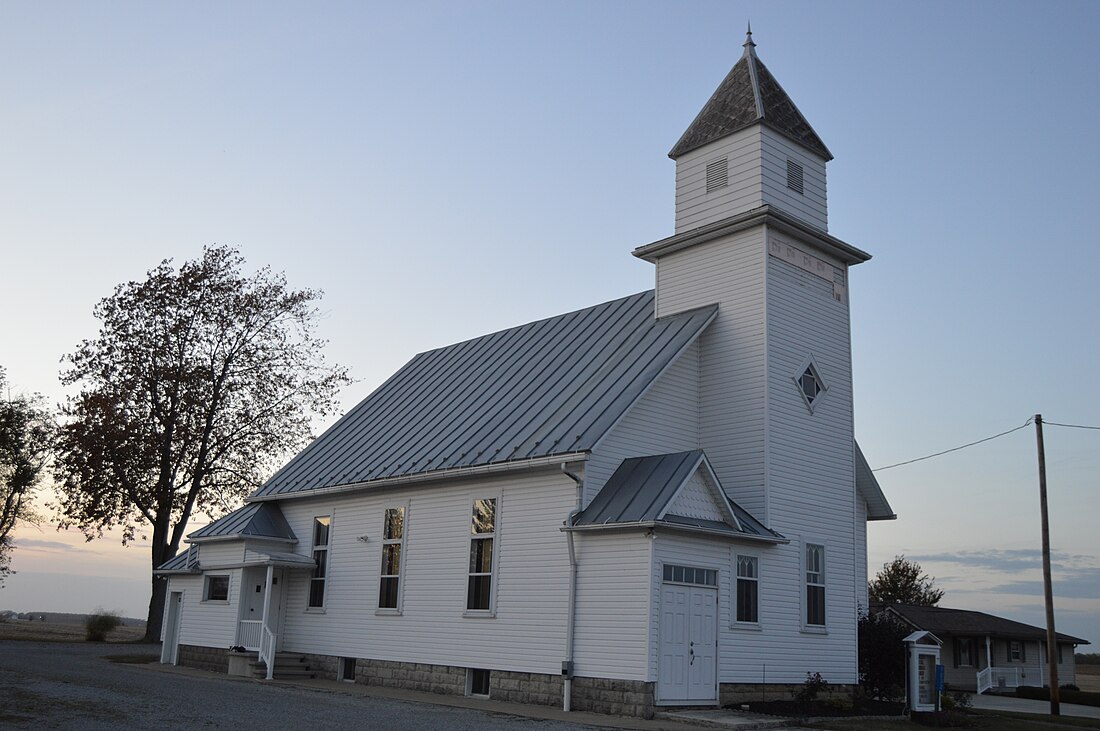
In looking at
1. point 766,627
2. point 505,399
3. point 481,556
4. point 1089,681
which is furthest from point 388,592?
point 1089,681

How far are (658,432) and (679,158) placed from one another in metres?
7.42

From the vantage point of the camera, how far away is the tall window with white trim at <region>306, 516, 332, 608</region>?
90.1 ft

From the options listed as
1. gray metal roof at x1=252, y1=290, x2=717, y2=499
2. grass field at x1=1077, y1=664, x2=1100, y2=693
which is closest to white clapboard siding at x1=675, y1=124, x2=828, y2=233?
gray metal roof at x1=252, y1=290, x2=717, y2=499

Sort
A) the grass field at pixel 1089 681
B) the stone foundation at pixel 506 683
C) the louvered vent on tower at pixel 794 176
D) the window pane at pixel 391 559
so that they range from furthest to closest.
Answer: the grass field at pixel 1089 681 < the window pane at pixel 391 559 < the louvered vent on tower at pixel 794 176 < the stone foundation at pixel 506 683

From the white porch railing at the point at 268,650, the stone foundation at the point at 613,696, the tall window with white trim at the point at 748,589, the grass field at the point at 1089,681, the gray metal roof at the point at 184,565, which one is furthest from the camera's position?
the grass field at the point at 1089,681

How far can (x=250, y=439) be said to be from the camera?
43.2m

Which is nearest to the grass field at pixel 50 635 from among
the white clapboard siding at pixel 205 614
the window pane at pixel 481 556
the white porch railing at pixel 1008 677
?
the white clapboard siding at pixel 205 614

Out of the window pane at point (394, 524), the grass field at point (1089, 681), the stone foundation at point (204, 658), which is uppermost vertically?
the window pane at point (394, 524)

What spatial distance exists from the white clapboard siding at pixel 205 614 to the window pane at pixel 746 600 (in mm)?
14304

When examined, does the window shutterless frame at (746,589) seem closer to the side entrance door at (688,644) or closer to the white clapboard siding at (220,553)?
the side entrance door at (688,644)

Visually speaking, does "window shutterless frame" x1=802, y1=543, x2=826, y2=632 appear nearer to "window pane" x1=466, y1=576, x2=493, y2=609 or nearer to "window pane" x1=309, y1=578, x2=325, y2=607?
"window pane" x1=466, y1=576, x2=493, y2=609

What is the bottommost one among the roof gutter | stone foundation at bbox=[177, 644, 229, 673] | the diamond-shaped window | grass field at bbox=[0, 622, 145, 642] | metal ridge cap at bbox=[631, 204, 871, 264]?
grass field at bbox=[0, 622, 145, 642]

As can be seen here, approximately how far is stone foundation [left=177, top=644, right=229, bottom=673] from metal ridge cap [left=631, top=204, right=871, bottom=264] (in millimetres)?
15816

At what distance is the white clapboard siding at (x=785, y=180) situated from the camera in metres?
23.5
